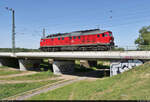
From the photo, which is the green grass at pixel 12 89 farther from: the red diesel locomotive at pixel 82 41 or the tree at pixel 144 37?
the tree at pixel 144 37

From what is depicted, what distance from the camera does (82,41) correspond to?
28.7 m

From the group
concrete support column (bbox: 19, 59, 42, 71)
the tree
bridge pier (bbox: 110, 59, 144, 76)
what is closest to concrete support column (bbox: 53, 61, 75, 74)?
concrete support column (bbox: 19, 59, 42, 71)

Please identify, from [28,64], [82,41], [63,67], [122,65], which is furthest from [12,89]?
[28,64]

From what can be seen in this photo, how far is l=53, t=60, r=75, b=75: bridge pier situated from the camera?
1241 inches

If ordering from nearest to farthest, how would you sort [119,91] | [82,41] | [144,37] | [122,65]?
[119,91] → [122,65] → [82,41] → [144,37]

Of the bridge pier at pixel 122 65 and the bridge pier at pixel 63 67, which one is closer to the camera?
the bridge pier at pixel 122 65

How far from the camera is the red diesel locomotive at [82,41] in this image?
83.8 feet

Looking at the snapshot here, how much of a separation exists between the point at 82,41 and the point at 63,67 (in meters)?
9.48

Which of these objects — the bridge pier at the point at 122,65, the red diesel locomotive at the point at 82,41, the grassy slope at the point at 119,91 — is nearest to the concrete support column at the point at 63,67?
the red diesel locomotive at the point at 82,41

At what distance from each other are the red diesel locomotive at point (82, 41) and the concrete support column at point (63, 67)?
166 inches

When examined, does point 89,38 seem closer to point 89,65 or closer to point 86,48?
point 86,48

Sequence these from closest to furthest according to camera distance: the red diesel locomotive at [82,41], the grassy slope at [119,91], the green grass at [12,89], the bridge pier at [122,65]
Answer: the grassy slope at [119,91]
the green grass at [12,89]
the bridge pier at [122,65]
the red diesel locomotive at [82,41]

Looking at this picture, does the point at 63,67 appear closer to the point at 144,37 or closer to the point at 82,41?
the point at 82,41

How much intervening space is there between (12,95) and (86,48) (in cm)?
1845
